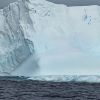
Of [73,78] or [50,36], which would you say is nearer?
[73,78]

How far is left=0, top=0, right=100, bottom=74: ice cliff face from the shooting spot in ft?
94.1

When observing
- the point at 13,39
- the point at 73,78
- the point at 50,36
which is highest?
the point at 50,36

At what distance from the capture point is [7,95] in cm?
2119

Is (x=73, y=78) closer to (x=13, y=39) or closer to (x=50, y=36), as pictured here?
(x=50, y=36)

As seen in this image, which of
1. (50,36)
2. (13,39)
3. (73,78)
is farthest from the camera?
(50,36)

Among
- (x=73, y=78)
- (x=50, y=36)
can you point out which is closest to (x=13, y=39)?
(x=50, y=36)

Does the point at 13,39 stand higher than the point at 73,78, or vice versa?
the point at 13,39

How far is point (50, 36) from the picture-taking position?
98.2 ft

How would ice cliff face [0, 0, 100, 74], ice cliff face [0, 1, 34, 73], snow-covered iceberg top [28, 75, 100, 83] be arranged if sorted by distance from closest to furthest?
snow-covered iceberg top [28, 75, 100, 83] → ice cliff face [0, 1, 34, 73] → ice cliff face [0, 0, 100, 74]

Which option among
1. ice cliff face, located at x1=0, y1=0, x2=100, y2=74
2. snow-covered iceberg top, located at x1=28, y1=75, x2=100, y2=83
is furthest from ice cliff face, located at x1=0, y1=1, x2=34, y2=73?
snow-covered iceberg top, located at x1=28, y1=75, x2=100, y2=83

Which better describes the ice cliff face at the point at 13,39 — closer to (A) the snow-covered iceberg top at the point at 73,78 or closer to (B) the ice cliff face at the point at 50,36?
(B) the ice cliff face at the point at 50,36

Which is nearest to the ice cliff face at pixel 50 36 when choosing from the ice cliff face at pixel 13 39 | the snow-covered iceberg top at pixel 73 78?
the ice cliff face at pixel 13 39

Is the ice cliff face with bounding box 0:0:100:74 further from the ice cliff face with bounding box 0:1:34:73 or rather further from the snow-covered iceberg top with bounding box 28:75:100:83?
the snow-covered iceberg top with bounding box 28:75:100:83

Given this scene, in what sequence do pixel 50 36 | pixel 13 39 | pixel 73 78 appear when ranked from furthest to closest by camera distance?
pixel 50 36 < pixel 13 39 < pixel 73 78
